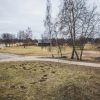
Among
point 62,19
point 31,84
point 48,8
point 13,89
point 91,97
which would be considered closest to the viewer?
point 91,97

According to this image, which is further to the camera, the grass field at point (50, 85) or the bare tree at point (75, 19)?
the bare tree at point (75, 19)

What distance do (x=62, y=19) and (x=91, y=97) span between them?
20.5m

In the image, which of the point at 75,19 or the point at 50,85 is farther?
the point at 75,19

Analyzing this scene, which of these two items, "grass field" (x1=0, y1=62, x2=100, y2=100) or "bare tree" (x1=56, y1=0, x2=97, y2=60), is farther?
"bare tree" (x1=56, y1=0, x2=97, y2=60)

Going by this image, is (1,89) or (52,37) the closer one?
(1,89)

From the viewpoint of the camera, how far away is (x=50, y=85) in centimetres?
1323

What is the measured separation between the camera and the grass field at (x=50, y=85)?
1130cm

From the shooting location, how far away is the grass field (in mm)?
11305

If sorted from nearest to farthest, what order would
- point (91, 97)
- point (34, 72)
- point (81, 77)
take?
point (91, 97) → point (81, 77) → point (34, 72)

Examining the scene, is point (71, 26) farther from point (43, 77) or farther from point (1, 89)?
point (1, 89)

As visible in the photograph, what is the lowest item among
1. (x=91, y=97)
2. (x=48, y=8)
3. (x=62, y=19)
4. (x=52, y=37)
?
(x=91, y=97)

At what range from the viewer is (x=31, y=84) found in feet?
44.4

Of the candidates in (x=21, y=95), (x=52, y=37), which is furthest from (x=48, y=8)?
(x=21, y=95)

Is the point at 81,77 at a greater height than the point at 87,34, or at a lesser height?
lesser
